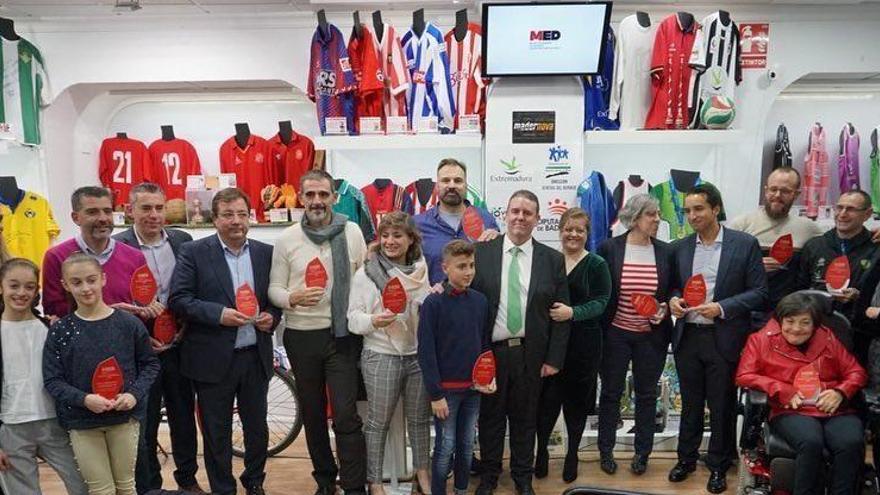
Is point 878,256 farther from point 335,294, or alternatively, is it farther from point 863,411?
point 335,294

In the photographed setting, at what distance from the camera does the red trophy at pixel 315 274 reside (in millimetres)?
2463

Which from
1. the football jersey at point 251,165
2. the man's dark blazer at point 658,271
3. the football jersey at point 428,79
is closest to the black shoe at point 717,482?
the man's dark blazer at point 658,271

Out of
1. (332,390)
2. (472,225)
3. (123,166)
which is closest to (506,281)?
(472,225)

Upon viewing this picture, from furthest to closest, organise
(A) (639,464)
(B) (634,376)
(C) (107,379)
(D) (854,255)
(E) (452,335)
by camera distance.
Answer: (A) (639,464)
(B) (634,376)
(D) (854,255)
(E) (452,335)
(C) (107,379)

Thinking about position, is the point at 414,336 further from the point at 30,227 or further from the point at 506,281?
the point at 30,227

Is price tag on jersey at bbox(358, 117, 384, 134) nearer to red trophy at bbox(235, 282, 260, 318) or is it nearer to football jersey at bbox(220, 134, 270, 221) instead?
football jersey at bbox(220, 134, 270, 221)

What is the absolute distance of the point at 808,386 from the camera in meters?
2.48

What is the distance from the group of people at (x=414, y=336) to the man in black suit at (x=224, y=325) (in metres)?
0.01

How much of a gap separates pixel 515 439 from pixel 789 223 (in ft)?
6.62

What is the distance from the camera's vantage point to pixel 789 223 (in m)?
3.18

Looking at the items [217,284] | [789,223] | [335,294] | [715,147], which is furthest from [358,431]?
[715,147]

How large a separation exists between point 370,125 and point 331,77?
486 mm

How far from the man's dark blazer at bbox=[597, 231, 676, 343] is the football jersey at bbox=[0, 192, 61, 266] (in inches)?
167

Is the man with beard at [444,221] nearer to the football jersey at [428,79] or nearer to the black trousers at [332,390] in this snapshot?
the black trousers at [332,390]
